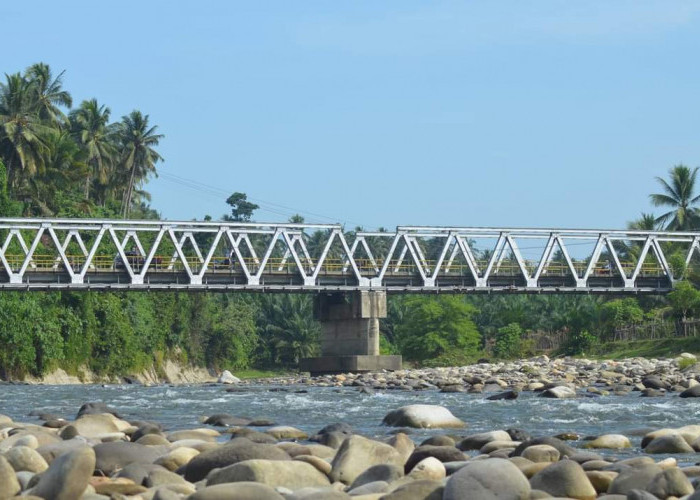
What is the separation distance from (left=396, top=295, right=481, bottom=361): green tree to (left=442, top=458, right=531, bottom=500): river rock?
226 ft

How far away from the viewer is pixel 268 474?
1176 centimetres

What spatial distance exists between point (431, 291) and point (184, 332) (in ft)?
78.7

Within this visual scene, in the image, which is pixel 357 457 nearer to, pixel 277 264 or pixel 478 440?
pixel 478 440

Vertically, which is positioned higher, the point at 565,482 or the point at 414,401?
the point at 565,482

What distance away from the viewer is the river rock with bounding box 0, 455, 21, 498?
1102cm

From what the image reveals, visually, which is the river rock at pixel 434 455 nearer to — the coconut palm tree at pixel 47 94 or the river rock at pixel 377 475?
the river rock at pixel 377 475

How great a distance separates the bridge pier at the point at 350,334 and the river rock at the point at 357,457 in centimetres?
4867

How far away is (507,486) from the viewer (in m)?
10.9

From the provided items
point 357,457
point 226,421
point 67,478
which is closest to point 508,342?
point 226,421

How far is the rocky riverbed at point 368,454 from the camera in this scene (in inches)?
433

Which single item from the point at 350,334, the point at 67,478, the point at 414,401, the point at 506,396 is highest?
the point at 350,334

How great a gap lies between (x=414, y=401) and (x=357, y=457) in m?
20.7

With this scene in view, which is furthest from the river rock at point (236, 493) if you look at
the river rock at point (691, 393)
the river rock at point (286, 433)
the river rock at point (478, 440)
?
the river rock at point (691, 393)

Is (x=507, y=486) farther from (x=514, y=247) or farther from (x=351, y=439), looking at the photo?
(x=514, y=247)
